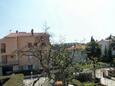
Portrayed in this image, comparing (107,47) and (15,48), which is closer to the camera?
(15,48)

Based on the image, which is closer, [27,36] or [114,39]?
[27,36]

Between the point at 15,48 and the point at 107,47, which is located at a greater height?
the point at 15,48

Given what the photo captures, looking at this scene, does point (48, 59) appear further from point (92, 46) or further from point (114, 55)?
point (114, 55)

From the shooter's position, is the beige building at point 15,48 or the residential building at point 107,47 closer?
the beige building at point 15,48

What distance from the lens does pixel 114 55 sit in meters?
60.6

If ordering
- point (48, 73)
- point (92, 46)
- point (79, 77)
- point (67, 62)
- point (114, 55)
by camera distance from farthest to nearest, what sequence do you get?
point (114, 55) → point (92, 46) → point (79, 77) → point (67, 62) → point (48, 73)

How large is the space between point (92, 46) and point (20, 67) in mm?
15427

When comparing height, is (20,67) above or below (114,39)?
below

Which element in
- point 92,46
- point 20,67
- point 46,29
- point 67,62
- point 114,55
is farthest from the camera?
point 114,55

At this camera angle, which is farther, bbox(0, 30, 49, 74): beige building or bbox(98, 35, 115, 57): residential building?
bbox(98, 35, 115, 57): residential building

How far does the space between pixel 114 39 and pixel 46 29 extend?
43534mm

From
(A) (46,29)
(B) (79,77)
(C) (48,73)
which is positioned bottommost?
(B) (79,77)

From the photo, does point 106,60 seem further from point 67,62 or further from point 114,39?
point 67,62

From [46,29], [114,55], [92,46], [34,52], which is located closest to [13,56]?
[92,46]
